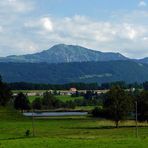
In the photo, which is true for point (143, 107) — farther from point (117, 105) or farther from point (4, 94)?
point (4, 94)

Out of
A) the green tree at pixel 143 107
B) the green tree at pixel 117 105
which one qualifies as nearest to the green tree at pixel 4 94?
the green tree at pixel 117 105

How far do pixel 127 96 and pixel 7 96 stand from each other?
73.1 metres

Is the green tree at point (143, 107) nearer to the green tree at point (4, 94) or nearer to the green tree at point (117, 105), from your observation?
the green tree at point (117, 105)

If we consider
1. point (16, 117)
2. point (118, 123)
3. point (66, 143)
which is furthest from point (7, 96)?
point (66, 143)

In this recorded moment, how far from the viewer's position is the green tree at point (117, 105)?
104375 millimetres

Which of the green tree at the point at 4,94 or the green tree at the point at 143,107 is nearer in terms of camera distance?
the green tree at the point at 143,107

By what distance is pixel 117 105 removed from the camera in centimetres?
10475

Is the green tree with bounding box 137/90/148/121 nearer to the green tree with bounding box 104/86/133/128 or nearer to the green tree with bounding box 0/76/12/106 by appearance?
the green tree with bounding box 104/86/133/128

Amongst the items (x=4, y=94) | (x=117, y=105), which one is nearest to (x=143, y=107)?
(x=117, y=105)

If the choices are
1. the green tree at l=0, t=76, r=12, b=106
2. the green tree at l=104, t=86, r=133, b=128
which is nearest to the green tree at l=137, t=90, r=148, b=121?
the green tree at l=104, t=86, r=133, b=128

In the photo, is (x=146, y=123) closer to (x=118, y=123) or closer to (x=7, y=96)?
(x=118, y=123)

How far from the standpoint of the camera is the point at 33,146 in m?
40.6

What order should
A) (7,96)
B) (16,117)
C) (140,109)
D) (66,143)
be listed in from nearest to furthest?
(66,143) → (140,109) → (16,117) → (7,96)

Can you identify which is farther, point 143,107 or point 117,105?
point 117,105
